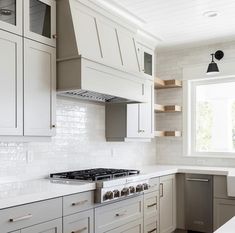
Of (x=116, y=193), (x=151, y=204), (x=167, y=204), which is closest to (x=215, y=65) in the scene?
(x=167, y=204)

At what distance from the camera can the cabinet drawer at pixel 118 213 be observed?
9.59 ft

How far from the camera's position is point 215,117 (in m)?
4.95

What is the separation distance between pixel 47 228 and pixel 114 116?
1.98 meters

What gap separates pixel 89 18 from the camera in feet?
10.6

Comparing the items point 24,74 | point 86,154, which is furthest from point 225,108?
point 24,74

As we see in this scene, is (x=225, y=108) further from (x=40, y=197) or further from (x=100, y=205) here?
(x=40, y=197)

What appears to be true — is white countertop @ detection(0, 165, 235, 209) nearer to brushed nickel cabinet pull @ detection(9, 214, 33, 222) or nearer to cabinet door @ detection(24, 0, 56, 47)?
brushed nickel cabinet pull @ detection(9, 214, 33, 222)

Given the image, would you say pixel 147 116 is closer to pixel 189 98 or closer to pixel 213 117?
pixel 189 98

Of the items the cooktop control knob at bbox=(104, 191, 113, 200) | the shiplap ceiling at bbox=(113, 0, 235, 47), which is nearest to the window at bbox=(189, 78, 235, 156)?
the shiplap ceiling at bbox=(113, 0, 235, 47)

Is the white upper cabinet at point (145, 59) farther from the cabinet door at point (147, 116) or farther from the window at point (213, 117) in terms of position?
the window at point (213, 117)

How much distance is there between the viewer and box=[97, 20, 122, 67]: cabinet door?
334 cm

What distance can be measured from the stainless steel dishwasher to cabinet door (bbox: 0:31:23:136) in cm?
254

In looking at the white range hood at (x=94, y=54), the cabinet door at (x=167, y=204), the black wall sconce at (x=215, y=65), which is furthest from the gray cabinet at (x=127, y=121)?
the black wall sconce at (x=215, y=65)

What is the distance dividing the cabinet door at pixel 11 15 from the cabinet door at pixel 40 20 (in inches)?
2.4
